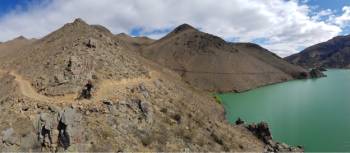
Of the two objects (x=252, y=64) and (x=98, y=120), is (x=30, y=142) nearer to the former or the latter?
(x=98, y=120)

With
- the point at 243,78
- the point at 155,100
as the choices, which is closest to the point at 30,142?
the point at 155,100

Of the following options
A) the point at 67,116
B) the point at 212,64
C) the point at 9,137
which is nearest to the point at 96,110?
the point at 67,116

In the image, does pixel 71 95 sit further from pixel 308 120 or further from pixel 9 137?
pixel 308 120

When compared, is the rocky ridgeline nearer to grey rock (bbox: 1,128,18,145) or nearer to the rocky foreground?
the rocky foreground

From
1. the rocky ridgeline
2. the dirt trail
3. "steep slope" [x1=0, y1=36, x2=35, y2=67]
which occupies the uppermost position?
"steep slope" [x1=0, y1=36, x2=35, y2=67]

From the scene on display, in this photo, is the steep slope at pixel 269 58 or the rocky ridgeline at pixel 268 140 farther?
the steep slope at pixel 269 58

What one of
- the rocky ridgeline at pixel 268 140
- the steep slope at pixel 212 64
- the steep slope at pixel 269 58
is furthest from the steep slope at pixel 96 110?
the steep slope at pixel 269 58

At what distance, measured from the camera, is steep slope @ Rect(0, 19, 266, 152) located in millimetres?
26672

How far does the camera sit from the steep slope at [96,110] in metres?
26.7

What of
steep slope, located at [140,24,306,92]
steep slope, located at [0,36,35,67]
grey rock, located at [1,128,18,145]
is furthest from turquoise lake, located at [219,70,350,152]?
steep slope, located at [0,36,35,67]

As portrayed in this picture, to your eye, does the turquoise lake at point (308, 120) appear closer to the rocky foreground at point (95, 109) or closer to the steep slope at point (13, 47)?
the rocky foreground at point (95, 109)

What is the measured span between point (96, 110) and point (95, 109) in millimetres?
131

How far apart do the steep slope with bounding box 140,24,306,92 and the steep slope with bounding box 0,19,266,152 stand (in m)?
58.8

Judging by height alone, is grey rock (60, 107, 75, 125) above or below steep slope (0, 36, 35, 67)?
below
